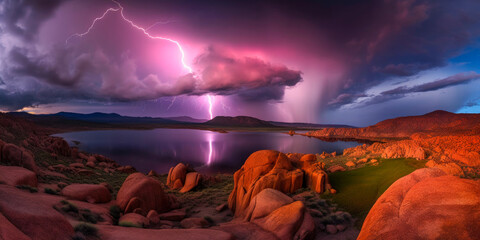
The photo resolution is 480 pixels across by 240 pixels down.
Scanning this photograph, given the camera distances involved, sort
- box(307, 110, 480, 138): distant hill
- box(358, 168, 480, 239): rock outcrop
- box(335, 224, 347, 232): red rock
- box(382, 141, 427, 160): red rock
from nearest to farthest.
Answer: box(358, 168, 480, 239): rock outcrop
box(335, 224, 347, 232): red rock
box(382, 141, 427, 160): red rock
box(307, 110, 480, 138): distant hill

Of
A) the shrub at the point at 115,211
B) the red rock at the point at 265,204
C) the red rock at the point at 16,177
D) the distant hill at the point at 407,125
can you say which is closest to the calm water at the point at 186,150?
the shrub at the point at 115,211

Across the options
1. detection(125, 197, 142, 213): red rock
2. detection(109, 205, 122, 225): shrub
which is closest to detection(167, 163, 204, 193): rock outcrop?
detection(125, 197, 142, 213): red rock

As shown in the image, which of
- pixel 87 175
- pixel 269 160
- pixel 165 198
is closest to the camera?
pixel 165 198

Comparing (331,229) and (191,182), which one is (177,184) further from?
(331,229)

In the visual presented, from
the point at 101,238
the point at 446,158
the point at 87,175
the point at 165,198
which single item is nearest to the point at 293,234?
the point at 101,238

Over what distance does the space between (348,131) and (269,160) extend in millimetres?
154859

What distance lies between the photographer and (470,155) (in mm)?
14680

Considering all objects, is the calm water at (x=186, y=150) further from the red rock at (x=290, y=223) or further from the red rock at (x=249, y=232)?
the red rock at (x=290, y=223)

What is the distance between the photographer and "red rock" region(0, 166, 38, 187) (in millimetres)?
10648

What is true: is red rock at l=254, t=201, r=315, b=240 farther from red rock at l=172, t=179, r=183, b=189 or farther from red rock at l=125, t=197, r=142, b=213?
red rock at l=172, t=179, r=183, b=189

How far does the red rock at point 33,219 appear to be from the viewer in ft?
17.7

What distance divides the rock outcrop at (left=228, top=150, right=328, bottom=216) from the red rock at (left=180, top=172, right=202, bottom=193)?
362 inches

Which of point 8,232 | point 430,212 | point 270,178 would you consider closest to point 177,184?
point 270,178

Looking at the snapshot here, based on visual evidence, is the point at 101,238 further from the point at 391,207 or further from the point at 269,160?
the point at 269,160
